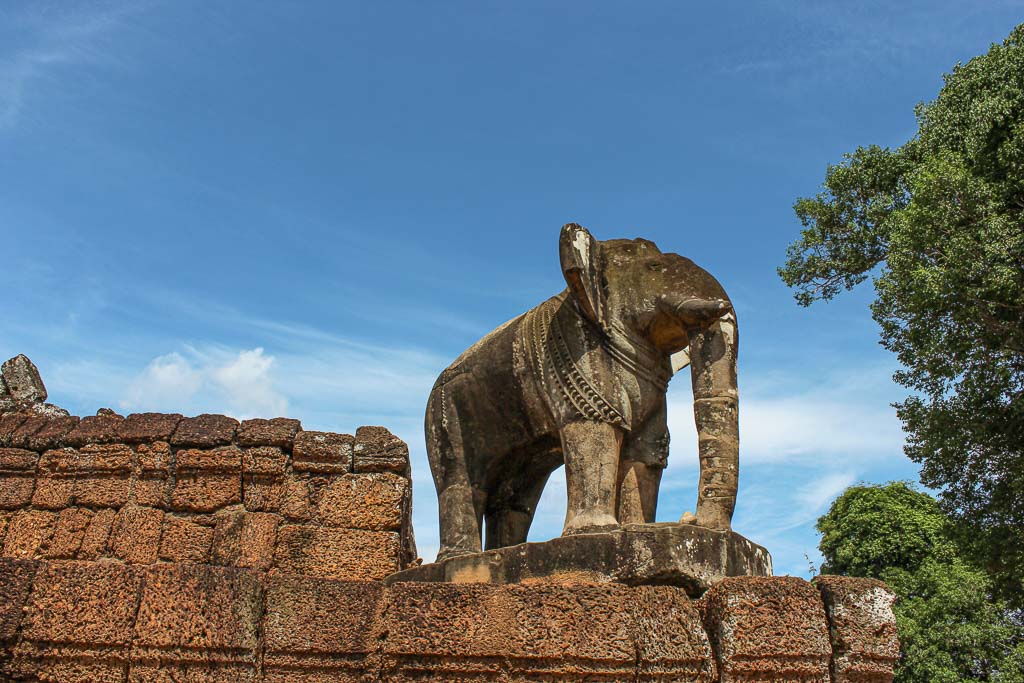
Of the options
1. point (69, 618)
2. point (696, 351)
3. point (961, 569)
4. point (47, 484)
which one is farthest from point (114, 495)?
point (961, 569)

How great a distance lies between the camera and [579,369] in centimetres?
570

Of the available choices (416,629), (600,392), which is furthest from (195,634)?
(600,392)

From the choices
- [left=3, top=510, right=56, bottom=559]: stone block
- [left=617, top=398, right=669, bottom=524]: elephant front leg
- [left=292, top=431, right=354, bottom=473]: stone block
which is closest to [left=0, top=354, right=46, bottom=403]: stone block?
[left=3, top=510, right=56, bottom=559]: stone block

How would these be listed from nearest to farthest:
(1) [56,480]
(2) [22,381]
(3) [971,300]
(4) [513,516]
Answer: (4) [513,516], (1) [56,480], (2) [22,381], (3) [971,300]

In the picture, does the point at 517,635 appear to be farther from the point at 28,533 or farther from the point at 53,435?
the point at 53,435

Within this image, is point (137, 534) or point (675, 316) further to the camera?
point (137, 534)

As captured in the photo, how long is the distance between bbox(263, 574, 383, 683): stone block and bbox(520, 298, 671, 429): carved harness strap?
1800 millimetres

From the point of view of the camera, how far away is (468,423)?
6328 millimetres

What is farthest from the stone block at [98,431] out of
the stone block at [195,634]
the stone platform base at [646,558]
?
the stone platform base at [646,558]

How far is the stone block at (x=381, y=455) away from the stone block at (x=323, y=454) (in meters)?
0.07

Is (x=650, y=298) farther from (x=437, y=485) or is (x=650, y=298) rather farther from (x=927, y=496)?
(x=927, y=496)

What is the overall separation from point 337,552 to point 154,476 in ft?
5.30

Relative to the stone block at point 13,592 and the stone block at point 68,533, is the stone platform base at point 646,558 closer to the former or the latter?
the stone block at point 13,592

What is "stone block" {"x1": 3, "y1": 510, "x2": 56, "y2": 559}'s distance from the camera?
7.09 meters
